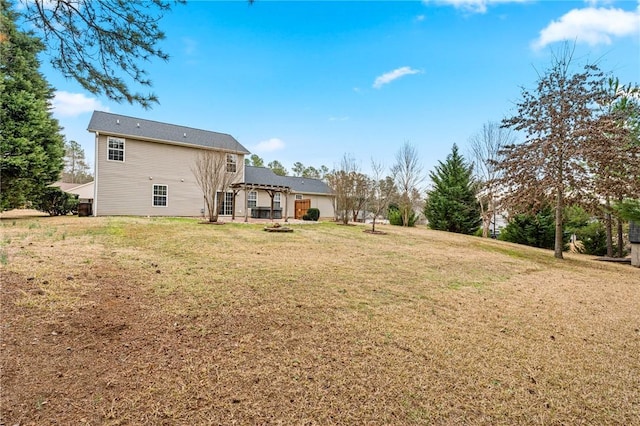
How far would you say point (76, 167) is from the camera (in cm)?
4269

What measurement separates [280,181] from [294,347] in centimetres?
2207

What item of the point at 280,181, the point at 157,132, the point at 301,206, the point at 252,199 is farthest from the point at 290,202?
the point at 157,132

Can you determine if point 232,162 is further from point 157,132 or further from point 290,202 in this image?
point 290,202

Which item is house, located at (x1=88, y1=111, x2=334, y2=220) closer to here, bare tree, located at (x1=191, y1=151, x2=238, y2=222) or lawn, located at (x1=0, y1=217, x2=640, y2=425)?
bare tree, located at (x1=191, y1=151, x2=238, y2=222)

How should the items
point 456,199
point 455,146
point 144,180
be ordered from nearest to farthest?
point 144,180 → point 456,199 → point 455,146

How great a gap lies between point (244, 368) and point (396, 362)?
4.46 feet

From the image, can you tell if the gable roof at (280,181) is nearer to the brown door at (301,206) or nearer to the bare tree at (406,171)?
the brown door at (301,206)

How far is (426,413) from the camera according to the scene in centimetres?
206

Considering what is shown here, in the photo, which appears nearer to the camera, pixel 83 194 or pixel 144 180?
pixel 144 180

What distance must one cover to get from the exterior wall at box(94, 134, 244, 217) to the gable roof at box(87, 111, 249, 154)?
404 millimetres

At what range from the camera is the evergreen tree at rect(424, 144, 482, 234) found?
18859 mm

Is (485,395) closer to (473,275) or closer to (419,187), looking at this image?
(473,275)

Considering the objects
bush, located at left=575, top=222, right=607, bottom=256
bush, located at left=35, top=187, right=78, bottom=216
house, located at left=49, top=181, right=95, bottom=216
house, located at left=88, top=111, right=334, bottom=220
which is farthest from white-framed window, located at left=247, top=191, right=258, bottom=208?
bush, located at left=575, top=222, right=607, bottom=256

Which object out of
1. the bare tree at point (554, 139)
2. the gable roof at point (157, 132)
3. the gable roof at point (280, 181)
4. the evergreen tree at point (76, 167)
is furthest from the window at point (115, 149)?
the evergreen tree at point (76, 167)
